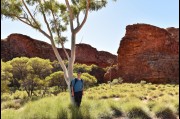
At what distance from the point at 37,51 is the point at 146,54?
25.1 metres

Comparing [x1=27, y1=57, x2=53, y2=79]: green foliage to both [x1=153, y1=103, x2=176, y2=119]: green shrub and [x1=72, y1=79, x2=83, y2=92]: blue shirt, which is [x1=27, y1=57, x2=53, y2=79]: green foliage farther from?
[x1=153, y1=103, x2=176, y2=119]: green shrub

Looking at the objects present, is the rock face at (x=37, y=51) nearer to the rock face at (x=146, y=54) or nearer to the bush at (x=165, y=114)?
the rock face at (x=146, y=54)

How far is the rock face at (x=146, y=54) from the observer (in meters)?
50.8

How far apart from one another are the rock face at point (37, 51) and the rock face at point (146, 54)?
14.0 m

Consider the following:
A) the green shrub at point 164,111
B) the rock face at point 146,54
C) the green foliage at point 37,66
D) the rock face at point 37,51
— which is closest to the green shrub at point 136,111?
the green shrub at point 164,111

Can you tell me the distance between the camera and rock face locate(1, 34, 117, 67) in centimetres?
6538

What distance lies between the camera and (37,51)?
6900cm

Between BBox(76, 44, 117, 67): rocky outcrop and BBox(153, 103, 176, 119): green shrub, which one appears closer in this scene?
BBox(153, 103, 176, 119): green shrub

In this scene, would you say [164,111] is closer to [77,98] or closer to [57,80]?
[77,98]

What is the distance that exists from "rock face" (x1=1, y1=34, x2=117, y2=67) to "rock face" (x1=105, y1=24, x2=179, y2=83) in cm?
1405

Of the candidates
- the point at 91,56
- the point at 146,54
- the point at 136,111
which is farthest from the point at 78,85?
the point at 91,56

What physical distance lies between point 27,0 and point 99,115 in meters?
6.87

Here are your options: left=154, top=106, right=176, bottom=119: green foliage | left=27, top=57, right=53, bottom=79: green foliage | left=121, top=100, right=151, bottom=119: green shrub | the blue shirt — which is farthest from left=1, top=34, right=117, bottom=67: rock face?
left=154, top=106, right=176, bottom=119: green foliage

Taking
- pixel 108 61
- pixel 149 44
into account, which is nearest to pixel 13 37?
pixel 108 61
